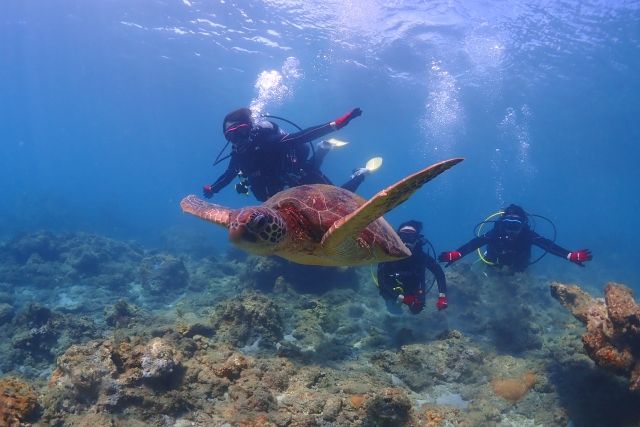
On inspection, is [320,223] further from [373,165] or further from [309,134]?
[373,165]

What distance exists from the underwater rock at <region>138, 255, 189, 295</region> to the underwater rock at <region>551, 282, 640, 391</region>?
1221cm

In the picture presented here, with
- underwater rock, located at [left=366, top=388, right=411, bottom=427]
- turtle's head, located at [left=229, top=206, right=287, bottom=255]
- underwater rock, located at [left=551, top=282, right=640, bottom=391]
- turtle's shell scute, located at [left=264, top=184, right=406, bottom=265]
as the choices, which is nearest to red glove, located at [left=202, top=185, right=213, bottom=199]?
turtle's shell scute, located at [left=264, top=184, right=406, bottom=265]

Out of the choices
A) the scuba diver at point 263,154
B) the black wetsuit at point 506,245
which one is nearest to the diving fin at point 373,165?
the scuba diver at point 263,154

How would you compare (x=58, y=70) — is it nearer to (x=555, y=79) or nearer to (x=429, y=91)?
(x=429, y=91)

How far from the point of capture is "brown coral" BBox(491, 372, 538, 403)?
220 inches

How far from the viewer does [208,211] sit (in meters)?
4.43

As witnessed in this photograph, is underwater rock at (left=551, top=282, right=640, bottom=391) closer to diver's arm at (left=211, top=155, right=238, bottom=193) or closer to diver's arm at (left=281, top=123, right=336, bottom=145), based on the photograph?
diver's arm at (left=281, top=123, right=336, bottom=145)

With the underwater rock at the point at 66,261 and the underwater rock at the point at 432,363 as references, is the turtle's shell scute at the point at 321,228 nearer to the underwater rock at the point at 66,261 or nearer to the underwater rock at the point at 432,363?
the underwater rock at the point at 432,363

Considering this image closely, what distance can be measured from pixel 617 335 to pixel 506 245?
4477 millimetres

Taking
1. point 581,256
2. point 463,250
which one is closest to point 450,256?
point 463,250

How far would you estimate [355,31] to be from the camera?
78.3ft

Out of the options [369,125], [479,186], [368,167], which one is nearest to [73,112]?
[369,125]

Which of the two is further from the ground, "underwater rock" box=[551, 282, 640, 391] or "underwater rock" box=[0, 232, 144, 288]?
"underwater rock" box=[551, 282, 640, 391]

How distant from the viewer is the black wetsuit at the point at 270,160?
821 cm
